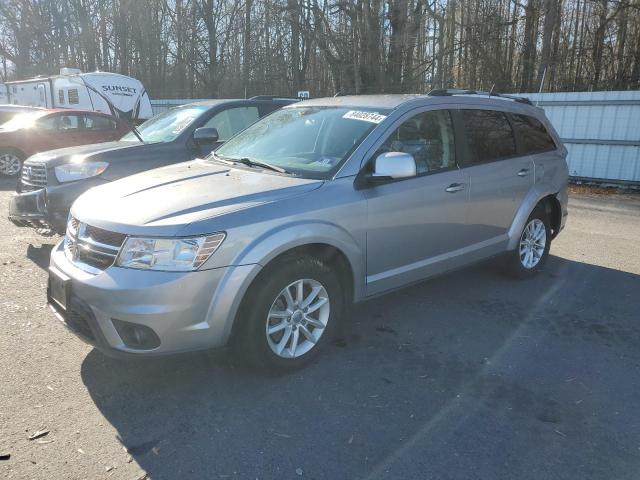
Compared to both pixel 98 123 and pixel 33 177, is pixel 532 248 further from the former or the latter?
pixel 98 123

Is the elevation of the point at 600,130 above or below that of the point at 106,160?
above

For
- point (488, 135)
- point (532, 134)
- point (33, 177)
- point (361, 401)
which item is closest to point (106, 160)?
point (33, 177)

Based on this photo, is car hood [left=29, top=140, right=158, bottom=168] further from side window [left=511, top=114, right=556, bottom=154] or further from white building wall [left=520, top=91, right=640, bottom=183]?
white building wall [left=520, top=91, right=640, bottom=183]

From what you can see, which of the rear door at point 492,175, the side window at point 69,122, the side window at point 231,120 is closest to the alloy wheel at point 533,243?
the rear door at point 492,175

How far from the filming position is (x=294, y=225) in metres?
Result: 3.37

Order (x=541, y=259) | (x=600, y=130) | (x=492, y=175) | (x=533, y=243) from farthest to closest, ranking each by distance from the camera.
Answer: (x=600, y=130) < (x=541, y=259) < (x=533, y=243) < (x=492, y=175)

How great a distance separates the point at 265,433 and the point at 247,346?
0.55m

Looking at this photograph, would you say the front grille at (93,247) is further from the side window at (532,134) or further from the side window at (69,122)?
the side window at (69,122)

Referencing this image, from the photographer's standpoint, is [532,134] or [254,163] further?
[532,134]

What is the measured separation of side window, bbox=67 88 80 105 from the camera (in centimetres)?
1881

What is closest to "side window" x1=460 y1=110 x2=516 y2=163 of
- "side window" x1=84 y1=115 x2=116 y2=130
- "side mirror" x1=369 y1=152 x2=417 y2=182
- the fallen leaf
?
"side mirror" x1=369 y1=152 x2=417 y2=182

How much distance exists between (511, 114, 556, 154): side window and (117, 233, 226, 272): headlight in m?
3.70

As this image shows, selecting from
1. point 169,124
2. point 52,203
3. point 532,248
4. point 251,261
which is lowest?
point 532,248

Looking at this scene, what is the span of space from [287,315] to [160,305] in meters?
0.86
